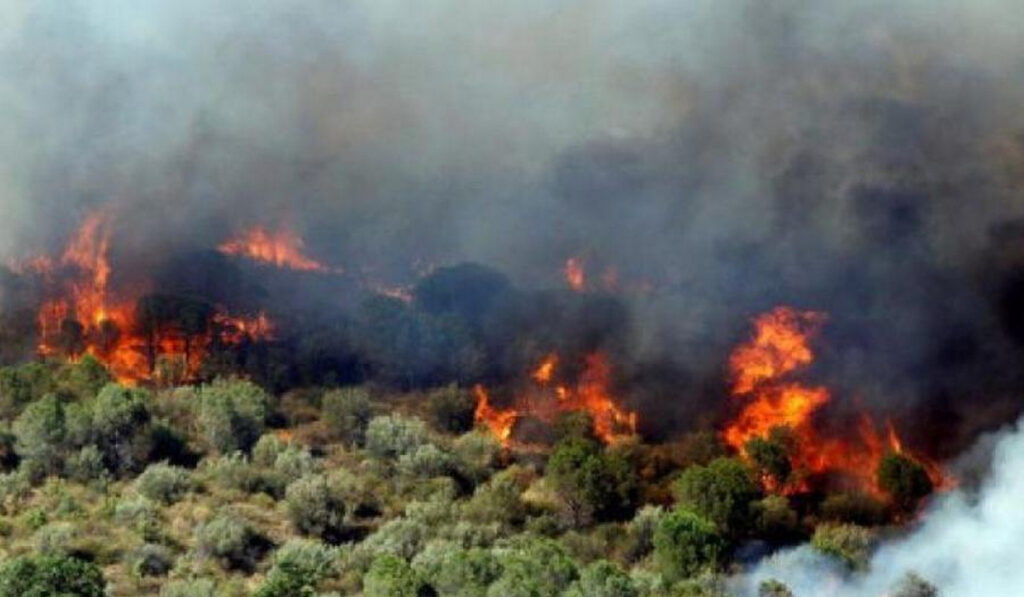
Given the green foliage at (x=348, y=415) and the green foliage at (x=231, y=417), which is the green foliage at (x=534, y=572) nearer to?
the green foliage at (x=231, y=417)

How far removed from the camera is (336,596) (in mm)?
36562

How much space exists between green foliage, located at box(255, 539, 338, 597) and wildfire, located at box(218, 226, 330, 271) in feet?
A: 119

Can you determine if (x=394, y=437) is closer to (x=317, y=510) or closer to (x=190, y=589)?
(x=317, y=510)

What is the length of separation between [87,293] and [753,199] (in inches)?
1291

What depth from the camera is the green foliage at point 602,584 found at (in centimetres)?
3637

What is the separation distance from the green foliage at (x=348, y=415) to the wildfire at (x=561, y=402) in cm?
519

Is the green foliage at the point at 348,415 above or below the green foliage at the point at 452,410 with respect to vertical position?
below

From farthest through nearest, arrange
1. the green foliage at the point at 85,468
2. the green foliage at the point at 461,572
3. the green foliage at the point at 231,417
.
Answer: the green foliage at the point at 231,417, the green foliage at the point at 85,468, the green foliage at the point at 461,572

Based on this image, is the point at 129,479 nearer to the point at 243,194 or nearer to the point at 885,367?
the point at 885,367

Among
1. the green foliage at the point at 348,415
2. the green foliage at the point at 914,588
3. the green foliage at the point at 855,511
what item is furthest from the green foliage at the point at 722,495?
the green foliage at the point at 348,415

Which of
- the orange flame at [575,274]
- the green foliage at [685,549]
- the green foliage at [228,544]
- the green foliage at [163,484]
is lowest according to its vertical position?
the green foliage at [228,544]

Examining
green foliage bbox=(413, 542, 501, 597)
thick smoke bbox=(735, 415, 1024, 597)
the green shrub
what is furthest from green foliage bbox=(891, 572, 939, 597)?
the green shrub

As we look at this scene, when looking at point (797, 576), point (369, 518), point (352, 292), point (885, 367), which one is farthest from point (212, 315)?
point (797, 576)

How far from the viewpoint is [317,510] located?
4475 cm
